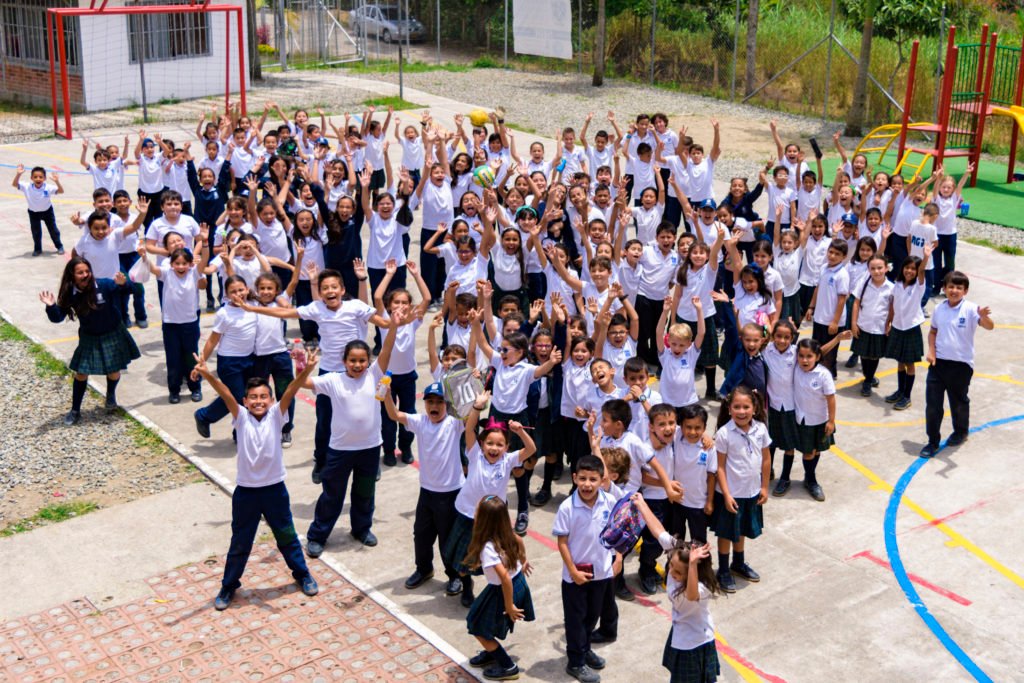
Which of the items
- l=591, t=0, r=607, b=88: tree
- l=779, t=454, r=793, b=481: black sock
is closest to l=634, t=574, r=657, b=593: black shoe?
l=779, t=454, r=793, b=481: black sock

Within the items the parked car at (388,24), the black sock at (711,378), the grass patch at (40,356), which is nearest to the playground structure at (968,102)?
the black sock at (711,378)

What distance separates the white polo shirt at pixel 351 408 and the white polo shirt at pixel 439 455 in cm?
50

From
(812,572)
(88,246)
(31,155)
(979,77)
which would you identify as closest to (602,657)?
(812,572)

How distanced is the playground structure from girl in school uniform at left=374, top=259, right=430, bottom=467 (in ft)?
38.3

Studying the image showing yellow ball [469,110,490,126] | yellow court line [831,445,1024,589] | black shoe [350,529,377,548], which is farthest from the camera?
yellow ball [469,110,490,126]

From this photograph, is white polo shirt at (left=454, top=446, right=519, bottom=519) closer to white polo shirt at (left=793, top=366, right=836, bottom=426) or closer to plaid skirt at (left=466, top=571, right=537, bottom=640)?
plaid skirt at (left=466, top=571, right=537, bottom=640)

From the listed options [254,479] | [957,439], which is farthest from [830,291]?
[254,479]

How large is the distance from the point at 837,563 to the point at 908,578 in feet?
1.68

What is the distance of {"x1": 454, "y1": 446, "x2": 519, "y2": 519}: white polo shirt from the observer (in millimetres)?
7961

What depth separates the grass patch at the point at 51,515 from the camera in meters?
9.52

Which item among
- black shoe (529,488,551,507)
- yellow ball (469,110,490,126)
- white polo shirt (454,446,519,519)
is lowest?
black shoe (529,488,551,507)

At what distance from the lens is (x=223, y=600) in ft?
27.1

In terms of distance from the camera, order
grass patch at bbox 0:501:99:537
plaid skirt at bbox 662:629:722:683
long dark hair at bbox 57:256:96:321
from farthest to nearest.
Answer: long dark hair at bbox 57:256:96:321 → grass patch at bbox 0:501:99:537 → plaid skirt at bbox 662:629:722:683

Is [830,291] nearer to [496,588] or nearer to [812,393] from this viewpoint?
[812,393]
